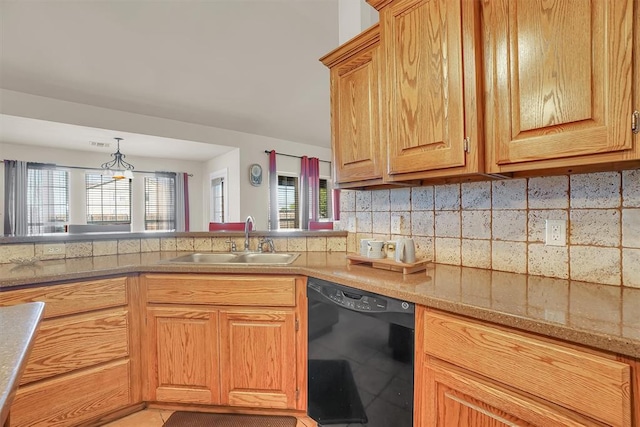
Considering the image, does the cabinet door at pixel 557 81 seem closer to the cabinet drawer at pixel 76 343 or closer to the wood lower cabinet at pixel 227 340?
the wood lower cabinet at pixel 227 340

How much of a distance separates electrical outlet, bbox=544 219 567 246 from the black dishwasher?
710 millimetres

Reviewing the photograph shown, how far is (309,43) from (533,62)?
2890 millimetres

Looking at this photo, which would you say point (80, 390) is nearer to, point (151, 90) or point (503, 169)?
point (503, 169)

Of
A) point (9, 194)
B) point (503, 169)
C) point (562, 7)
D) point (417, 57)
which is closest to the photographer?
point (562, 7)

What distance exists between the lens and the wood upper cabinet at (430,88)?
119cm

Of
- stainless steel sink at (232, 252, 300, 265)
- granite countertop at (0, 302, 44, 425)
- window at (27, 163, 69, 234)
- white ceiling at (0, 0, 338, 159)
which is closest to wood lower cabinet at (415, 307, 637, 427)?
granite countertop at (0, 302, 44, 425)

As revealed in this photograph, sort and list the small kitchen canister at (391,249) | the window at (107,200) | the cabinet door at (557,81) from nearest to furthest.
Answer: the cabinet door at (557,81) < the small kitchen canister at (391,249) < the window at (107,200)

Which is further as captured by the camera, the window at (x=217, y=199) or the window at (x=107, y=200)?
the window at (x=217, y=199)

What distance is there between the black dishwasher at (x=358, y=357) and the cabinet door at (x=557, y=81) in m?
0.75

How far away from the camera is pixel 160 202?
6035 millimetres

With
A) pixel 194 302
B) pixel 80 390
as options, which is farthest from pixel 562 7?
pixel 80 390

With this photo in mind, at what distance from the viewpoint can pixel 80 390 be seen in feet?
4.95

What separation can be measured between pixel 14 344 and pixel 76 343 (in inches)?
44.7

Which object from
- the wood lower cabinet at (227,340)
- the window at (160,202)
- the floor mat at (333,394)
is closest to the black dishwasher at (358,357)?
the floor mat at (333,394)
